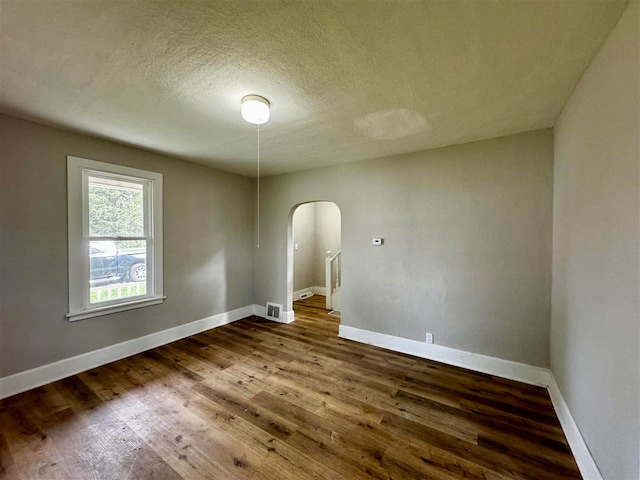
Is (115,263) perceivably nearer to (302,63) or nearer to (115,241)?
(115,241)

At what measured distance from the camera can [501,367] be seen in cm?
267

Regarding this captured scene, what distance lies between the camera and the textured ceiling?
4.02ft

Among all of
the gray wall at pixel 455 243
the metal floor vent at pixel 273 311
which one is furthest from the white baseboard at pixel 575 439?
the metal floor vent at pixel 273 311

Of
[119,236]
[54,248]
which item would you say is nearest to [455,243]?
[119,236]

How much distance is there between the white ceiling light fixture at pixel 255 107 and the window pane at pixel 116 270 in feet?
7.80

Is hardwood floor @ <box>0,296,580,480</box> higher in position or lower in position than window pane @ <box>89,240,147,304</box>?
lower

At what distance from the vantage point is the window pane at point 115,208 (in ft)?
9.42

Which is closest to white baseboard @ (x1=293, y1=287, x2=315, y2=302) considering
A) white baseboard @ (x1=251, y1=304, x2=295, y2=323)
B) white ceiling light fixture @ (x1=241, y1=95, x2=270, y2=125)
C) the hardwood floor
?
white baseboard @ (x1=251, y1=304, x2=295, y2=323)

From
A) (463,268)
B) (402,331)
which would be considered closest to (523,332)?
(463,268)

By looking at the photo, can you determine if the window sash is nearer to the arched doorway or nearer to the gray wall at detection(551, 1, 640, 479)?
the arched doorway

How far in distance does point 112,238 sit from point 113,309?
2.74 ft

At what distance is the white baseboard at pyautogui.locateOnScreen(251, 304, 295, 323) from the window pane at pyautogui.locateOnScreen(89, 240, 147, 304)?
1891 mm

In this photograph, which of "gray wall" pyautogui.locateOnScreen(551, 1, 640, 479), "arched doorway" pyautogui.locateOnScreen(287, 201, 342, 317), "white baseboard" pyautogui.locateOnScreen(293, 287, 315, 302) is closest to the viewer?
"gray wall" pyautogui.locateOnScreen(551, 1, 640, 479)

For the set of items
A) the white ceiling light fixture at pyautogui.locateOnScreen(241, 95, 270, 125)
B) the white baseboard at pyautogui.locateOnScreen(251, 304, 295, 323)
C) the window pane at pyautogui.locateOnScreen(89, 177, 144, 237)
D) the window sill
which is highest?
the white ceiling light fixture at pyautogui.locateOnScreen(241, 95, 270, 125)
